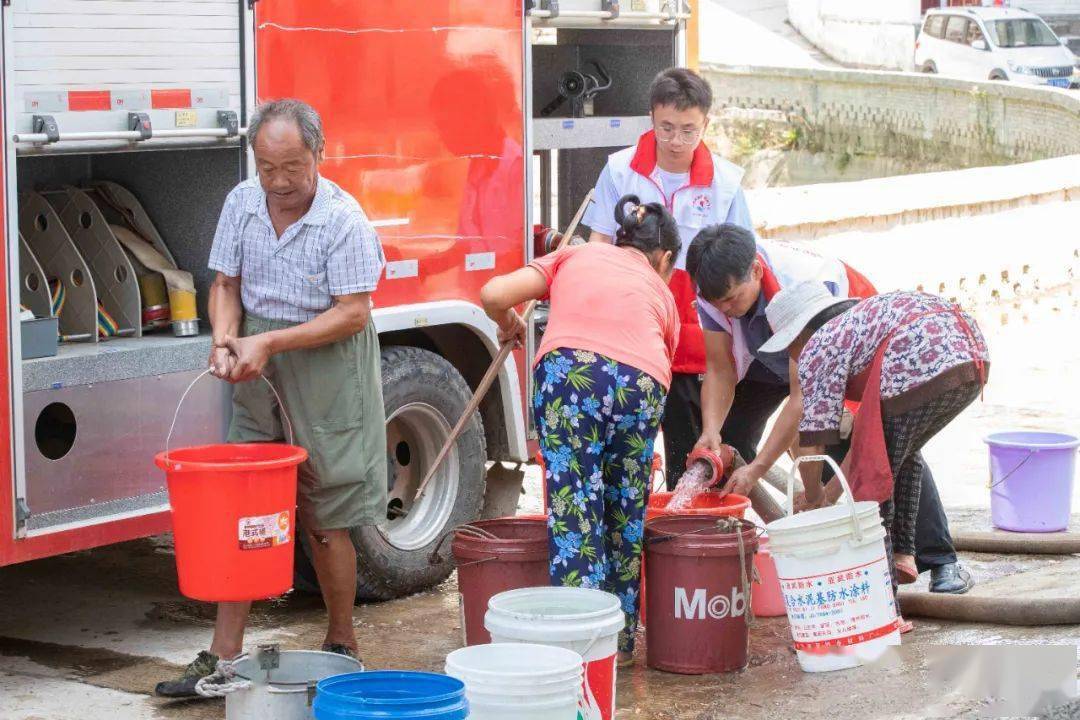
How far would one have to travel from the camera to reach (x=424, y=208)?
6.02 meters

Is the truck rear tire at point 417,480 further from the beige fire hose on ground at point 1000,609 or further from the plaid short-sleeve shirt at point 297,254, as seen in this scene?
the beige fire hose on ground at point 1000,609

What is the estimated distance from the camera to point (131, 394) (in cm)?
523

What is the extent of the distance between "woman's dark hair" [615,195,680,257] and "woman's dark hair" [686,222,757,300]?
0.18 meters

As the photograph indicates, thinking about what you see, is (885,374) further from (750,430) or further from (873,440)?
(750,430)

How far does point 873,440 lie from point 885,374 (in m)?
0.22

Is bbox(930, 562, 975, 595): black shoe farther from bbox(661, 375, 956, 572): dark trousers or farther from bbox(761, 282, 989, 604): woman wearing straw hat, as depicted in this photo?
→ bbox(761, 282, 989, 604): woman wearing straw hat

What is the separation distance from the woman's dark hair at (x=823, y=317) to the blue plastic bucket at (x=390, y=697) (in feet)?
7.25

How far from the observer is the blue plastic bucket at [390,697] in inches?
145

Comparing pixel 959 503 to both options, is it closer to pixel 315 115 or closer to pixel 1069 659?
pixel 1069 659

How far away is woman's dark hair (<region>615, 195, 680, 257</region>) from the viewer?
5203 mm

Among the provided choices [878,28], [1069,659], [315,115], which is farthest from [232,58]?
[878,28]

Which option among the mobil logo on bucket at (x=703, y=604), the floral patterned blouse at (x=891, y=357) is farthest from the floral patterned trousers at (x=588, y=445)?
the floral patterned blouse at (x=891, y=357)

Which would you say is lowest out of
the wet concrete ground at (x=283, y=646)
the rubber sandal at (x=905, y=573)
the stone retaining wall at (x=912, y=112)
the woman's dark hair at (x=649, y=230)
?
the wet concrete ground at (x=283, y=646)

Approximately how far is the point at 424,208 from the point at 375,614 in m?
1.48
